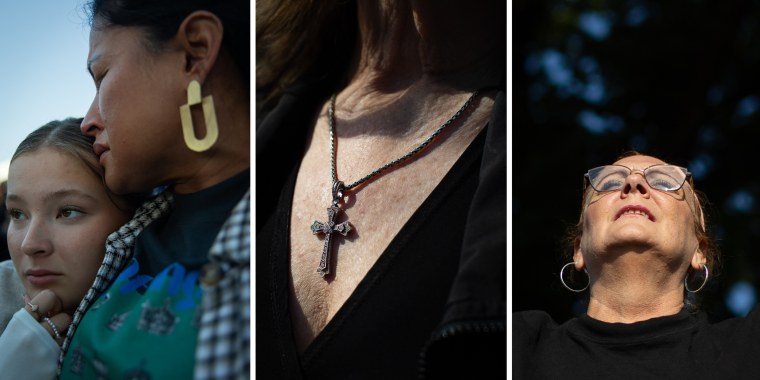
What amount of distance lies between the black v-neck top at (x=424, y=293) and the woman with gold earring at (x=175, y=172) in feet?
0.69

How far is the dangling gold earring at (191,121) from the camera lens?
226 cm

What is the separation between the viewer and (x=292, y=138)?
93.0 inches

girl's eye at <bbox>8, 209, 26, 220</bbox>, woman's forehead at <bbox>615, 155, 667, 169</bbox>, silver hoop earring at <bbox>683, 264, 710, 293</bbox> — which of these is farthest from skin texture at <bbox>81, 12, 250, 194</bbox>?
silver hoop earring at <bbox>683, 264, 710, 293</bbox>

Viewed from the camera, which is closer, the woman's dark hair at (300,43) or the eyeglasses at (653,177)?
the eyeglasses at (653,177)

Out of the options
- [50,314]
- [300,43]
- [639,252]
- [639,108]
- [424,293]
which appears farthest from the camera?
[639,108]

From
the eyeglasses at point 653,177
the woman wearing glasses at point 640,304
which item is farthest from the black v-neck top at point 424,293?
the eyeglasses at point 653,177

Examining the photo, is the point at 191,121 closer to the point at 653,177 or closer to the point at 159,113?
the point at 159,113

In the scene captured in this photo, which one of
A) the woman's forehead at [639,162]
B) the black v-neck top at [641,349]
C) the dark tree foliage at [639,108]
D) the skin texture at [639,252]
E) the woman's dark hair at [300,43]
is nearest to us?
the black v-neck top at [641,349]

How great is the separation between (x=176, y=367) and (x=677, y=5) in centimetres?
206

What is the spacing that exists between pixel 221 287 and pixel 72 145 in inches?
19.5

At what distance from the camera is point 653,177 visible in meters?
2.23

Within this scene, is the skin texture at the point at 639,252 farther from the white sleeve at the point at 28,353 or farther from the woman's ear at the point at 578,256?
the white sleeve at the point at 28,353

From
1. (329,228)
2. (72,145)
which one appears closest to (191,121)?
(72,145)

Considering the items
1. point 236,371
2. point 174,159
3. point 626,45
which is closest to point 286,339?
point 236,371
